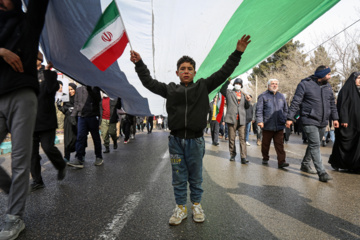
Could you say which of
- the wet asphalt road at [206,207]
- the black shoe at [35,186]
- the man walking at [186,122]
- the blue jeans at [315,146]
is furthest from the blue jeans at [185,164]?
the blue jeans at [315,146]

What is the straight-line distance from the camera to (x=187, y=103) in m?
2.64

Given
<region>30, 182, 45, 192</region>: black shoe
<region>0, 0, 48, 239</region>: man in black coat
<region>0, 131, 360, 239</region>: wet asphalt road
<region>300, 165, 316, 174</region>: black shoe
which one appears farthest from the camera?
<region>300, 165, 316, 174</region>: black shoe

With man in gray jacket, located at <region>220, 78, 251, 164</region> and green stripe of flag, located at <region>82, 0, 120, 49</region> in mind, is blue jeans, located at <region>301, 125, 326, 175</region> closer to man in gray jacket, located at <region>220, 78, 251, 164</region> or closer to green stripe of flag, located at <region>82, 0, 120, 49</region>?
man in gray jacket, located at <region>220, 78, 251, 164</region>

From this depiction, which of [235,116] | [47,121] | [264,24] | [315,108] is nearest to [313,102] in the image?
[315,108]

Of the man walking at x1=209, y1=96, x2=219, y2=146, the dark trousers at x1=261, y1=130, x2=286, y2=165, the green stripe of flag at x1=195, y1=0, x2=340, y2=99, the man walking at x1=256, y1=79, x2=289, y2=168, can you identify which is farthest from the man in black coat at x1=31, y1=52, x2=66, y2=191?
the man walking at x1=209, y1=96, x2=219, y2=146

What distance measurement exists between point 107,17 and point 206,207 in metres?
2.60

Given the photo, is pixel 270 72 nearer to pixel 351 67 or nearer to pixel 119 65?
pixel 351 67

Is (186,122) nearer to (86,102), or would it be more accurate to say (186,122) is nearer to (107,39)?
(107,39)

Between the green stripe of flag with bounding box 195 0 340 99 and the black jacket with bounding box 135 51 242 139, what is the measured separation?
0.93 meters

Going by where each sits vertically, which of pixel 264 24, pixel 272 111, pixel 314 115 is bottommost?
pixel 314 115

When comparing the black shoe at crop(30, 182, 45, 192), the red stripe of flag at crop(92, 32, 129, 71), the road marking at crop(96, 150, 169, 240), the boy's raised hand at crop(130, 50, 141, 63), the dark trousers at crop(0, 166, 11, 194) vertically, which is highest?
the red stripe of flag at crop(92, 32, 129, 71)

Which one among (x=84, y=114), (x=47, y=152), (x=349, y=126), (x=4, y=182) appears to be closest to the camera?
(x=4, y=182)

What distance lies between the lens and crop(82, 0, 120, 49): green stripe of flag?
2.77 metres

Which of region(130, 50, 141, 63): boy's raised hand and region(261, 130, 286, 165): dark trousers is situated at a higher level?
region(130, 50, 141, 63): boy's raised hand
